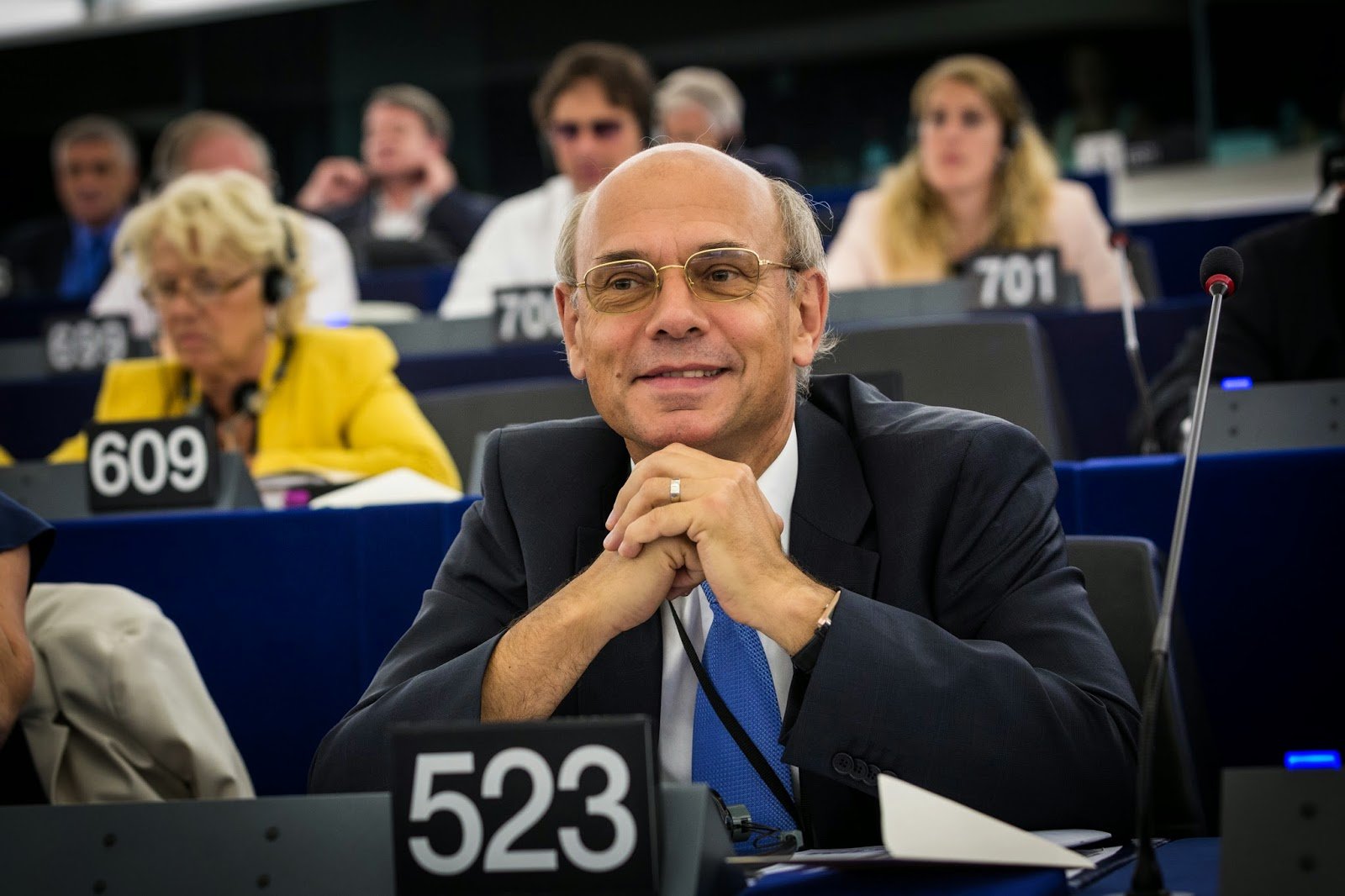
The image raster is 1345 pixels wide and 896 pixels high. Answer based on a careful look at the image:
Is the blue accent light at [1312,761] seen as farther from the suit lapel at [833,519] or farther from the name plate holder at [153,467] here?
the name plate holder at [153,467]

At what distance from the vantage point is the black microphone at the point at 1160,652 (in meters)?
1.15

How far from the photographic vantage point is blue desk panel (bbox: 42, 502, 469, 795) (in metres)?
2.47

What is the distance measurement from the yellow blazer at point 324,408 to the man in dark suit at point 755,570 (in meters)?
1.52

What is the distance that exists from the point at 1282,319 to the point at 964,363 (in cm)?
78

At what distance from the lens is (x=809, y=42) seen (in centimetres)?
1053

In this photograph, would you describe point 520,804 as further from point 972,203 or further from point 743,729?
point 972,203

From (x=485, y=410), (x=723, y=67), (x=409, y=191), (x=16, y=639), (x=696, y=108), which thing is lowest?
(x=16, y=639)

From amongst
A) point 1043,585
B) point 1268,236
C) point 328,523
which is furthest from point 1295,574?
point 328,523

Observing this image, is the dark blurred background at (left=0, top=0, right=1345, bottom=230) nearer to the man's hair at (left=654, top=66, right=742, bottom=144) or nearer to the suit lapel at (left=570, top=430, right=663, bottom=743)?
the man's hair at (left=654, top=66, right=742, bottom=144)

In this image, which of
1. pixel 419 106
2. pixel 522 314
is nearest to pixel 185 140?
pixel 419 106

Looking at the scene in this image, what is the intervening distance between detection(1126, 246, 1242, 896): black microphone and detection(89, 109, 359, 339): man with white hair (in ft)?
12.4

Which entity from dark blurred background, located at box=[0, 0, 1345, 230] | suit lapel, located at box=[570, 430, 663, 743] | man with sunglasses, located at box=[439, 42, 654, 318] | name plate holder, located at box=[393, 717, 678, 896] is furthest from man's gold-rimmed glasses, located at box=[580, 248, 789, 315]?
dark blurred background, located at box=[0, 0, 1345, 230]

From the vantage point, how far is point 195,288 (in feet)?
11.8

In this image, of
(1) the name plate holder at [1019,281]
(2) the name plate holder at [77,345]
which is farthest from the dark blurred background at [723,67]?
(2) the name plate holder at [77,345]
